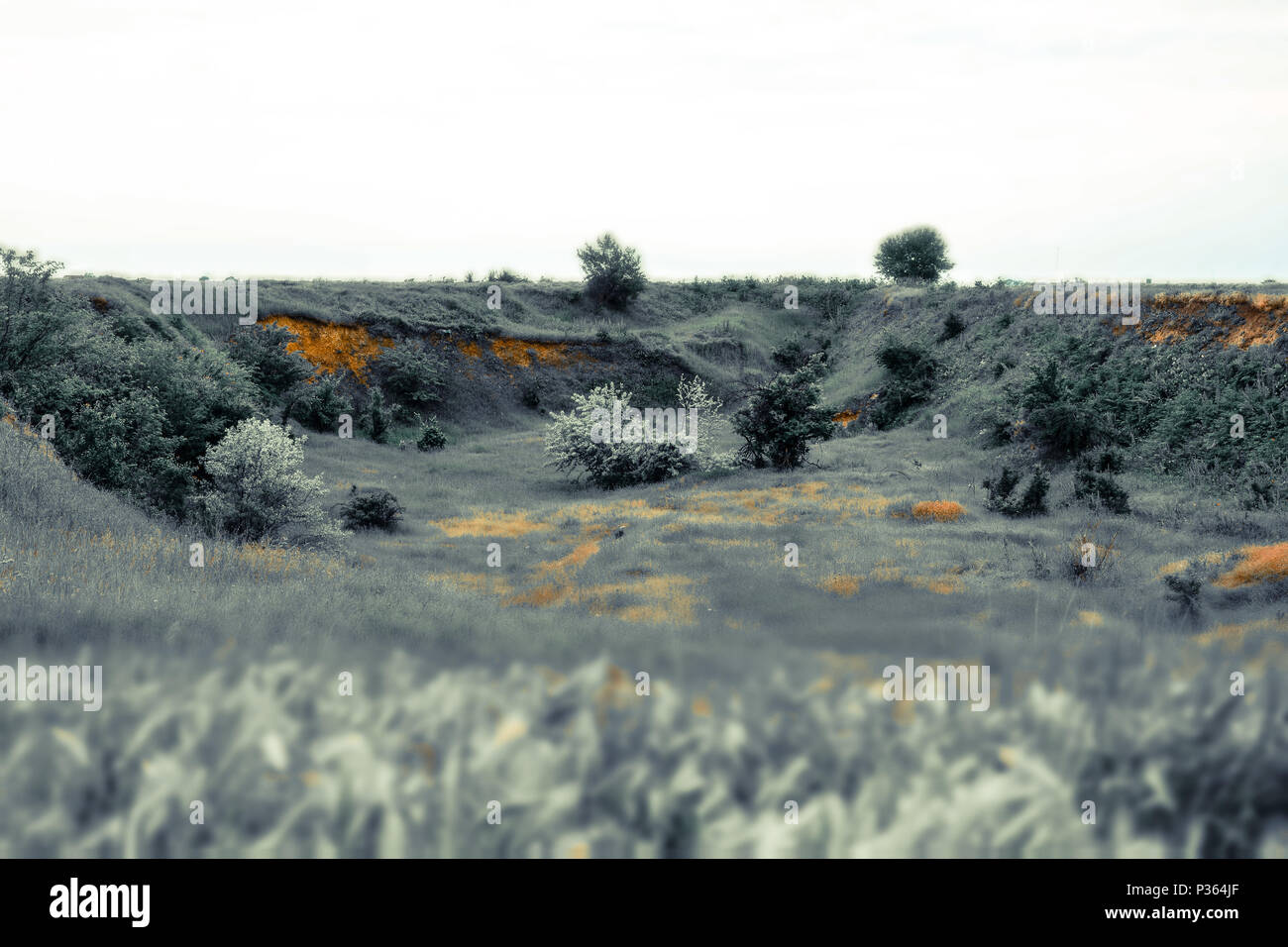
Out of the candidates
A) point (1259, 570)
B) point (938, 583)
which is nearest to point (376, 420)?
point (938, 583)

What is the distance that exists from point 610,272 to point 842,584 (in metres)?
46.0

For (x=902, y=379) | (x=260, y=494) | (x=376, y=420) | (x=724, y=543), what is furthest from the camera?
(x=902, y=379)

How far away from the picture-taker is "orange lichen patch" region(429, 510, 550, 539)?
58.9 feet

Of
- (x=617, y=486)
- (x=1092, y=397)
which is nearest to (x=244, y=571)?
(x=617, y=486)

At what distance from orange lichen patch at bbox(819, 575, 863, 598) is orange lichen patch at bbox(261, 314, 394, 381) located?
100 ft

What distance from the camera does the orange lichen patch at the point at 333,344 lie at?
126 ft

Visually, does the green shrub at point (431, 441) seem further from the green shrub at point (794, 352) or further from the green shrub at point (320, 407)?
the green shrub at point (794, 352)

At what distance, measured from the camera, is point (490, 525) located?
61.4ft

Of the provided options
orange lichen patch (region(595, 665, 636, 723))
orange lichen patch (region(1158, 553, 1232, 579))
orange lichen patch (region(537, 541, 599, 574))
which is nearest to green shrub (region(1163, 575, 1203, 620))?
orange lichen patch (region(1158, 553, 1232, 579))

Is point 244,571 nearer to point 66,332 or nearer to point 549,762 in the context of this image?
point 549,762

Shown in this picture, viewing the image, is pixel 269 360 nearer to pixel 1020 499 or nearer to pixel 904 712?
pixel 1020 499

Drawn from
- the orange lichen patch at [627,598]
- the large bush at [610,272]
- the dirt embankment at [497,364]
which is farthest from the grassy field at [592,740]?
the large bush at [610,272]

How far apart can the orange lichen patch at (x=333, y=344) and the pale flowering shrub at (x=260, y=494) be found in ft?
76.5

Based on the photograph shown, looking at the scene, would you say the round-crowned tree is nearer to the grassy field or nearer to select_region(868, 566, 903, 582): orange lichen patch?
select_region(868, 566, 903, 582): orange lichen patch
